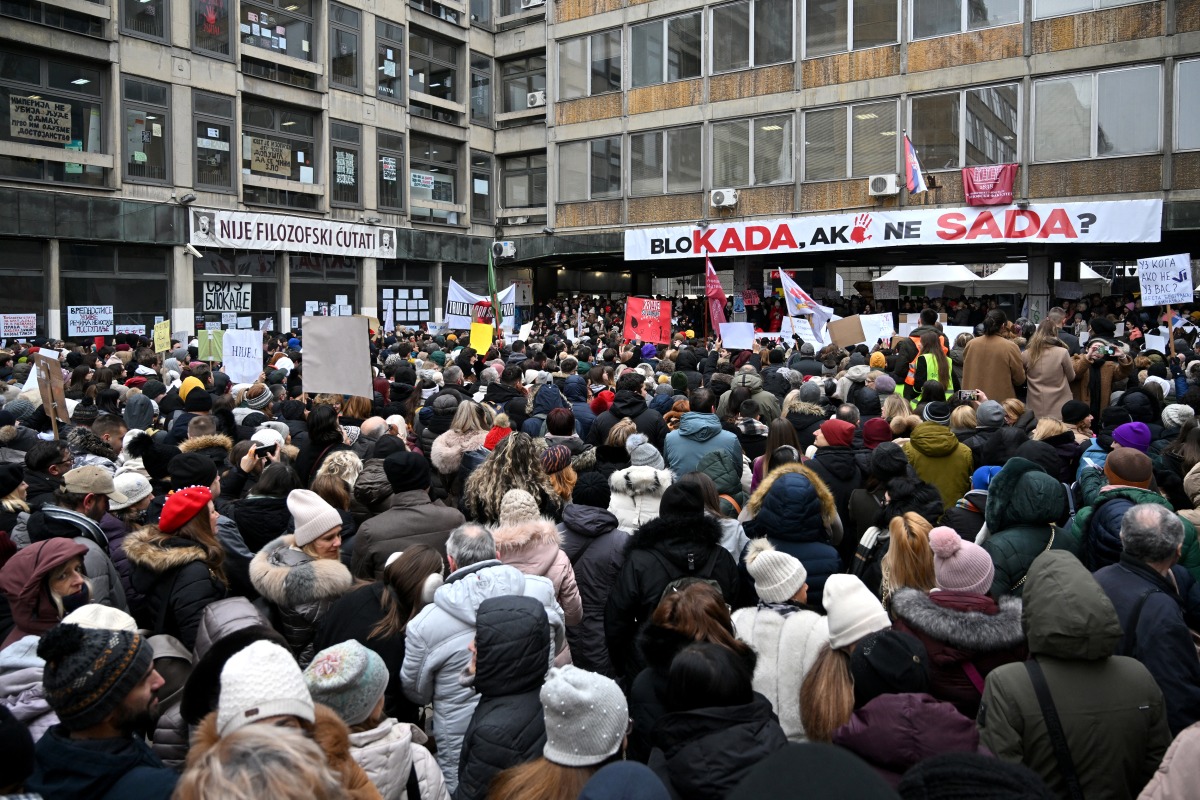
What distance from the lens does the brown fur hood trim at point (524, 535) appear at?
15.8ft

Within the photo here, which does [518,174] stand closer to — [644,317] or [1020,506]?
[644,317]

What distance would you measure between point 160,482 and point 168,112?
74.5 feet

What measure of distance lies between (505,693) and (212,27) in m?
28.8

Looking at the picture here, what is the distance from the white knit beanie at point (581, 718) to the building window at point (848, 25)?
2516cm

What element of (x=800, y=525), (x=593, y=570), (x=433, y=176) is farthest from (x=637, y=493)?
(x=433, y=176)

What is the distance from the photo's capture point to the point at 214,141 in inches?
1077

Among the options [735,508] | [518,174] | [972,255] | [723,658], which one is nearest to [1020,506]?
[735,508]

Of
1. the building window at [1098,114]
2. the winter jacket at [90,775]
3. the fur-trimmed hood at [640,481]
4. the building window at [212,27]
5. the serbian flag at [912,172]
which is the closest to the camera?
the winter jacket at [90,775]

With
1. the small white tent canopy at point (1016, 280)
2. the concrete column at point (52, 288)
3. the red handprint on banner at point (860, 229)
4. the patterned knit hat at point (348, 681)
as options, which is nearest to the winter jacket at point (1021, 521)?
the patterned knit hat at point (348, 681)

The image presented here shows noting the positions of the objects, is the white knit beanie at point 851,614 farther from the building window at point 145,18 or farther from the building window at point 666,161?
the building window at point 145,18

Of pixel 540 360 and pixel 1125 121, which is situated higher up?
pixel 1125 121

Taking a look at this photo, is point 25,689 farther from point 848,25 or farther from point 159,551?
point 848,25

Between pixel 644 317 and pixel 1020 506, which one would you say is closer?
pixel 1020 506

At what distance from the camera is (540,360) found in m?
12.7
